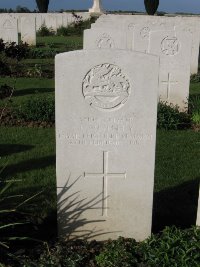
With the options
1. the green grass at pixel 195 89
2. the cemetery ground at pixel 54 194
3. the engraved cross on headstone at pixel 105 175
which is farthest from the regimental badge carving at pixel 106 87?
the green grass at pixel 195 89

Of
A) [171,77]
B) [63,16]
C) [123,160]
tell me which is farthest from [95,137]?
[63,16]

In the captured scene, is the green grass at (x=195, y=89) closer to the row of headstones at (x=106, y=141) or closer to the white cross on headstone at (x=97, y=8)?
the row of headstones at (x=106, y=141)

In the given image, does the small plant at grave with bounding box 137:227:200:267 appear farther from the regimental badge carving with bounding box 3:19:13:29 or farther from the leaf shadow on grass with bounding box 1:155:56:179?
the regimental badge carving with bounding box 3:19:13:29

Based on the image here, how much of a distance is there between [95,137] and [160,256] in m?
1.08

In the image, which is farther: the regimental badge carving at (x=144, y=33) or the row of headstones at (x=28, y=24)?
the row of headstones at (x=28, y=24)

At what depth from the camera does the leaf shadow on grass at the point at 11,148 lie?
6.08 meters

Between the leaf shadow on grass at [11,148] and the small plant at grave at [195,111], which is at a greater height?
the small plant at grave at [195,111]

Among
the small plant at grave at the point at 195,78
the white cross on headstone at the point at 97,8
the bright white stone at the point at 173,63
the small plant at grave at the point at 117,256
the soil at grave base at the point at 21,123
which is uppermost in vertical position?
the white cross on headstone at the point at 97,8

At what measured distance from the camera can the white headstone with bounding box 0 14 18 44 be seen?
15.4m

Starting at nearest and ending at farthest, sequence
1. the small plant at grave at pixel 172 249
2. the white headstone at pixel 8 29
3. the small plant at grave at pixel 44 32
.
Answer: the small plant at grave at pixel 172 249 → the white headstone at pixel 8 29 → the small plant at grave at pixel 44 32

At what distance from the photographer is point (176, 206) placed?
461cm

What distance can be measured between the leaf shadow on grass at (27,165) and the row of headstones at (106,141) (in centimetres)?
171

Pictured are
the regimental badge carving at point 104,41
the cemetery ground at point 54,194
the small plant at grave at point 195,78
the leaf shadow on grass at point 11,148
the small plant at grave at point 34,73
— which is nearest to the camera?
the cemetery ground at point 54,194

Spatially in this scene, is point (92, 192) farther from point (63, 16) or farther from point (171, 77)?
point (63, 16)
